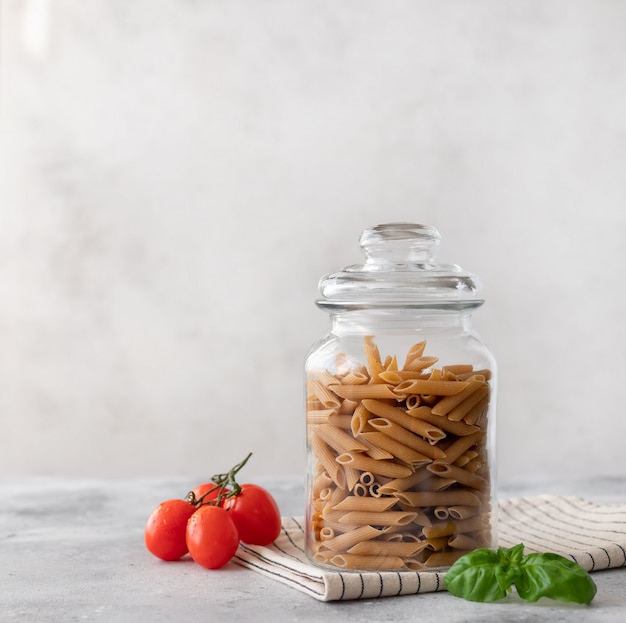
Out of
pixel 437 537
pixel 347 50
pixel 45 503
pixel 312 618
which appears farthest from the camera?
pixel 347 50

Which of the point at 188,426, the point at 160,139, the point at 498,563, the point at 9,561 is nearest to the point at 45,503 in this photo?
the point at 9,561

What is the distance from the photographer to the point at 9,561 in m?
1.24

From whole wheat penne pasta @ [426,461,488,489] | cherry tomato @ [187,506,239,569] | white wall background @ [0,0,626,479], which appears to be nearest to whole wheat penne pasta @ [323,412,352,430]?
whole wheat penne pasta @ [426,461,488,489]

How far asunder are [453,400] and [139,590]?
43cm

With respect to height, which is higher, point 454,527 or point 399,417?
point 399,417

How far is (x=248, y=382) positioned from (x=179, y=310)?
30 centimetres

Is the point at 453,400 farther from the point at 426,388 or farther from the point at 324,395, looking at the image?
the point at 324,395

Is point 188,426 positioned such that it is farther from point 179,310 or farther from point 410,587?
point 410,587

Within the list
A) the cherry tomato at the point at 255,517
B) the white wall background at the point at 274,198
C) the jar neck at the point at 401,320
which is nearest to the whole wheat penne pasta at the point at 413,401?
the jar neck at the point at 401,320

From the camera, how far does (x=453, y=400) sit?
1.06 meters

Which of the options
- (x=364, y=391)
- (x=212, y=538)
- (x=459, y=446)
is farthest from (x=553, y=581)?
(x=212, y=538)

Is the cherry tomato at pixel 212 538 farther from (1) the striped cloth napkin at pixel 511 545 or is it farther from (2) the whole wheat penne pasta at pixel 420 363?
(2) the whole wheat penne pasta at pixel 420 363

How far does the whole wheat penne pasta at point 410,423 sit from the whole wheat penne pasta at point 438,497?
0.04 meters

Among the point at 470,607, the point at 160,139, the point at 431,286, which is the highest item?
the point at 160,139
